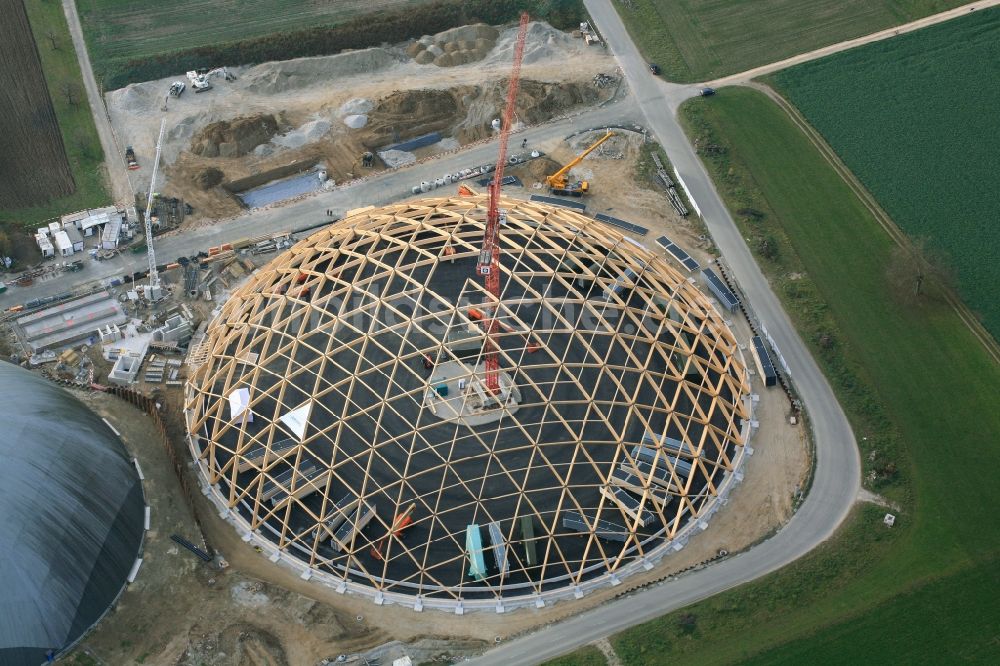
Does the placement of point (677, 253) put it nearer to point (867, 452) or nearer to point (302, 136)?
point (867, 452)

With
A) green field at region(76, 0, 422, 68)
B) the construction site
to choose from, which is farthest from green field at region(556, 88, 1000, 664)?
green field at region(76, 0, 422, 68)

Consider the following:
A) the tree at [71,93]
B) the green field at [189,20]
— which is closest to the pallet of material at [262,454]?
the tree at [71,93]

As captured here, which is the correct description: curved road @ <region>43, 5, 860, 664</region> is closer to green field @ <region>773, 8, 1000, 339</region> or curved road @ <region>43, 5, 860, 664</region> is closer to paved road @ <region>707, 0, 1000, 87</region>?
paved road @ <region>707, 0, 1000, 87</region>

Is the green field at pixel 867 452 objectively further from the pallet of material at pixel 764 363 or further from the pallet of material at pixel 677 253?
the pallet of material at pixel 677 253

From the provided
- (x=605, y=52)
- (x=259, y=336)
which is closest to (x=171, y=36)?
(x=605, y=52)

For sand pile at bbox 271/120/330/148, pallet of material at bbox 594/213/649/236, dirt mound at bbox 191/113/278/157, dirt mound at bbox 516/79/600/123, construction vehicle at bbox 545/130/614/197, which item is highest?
dirt mound at bbox 191/113/278/157

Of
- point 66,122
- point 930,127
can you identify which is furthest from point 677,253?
point 66,122

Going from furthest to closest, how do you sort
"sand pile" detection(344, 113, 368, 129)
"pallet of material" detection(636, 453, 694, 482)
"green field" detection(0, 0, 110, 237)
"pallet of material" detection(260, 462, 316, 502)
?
"sand pile" detection(344, 113, 368, 129) < "green field" detection(0, 0, 110, 237) < "pallet of material" detection(636, 453, 694, 482) < "pallet of material" detection(260, 462, 316, 502)

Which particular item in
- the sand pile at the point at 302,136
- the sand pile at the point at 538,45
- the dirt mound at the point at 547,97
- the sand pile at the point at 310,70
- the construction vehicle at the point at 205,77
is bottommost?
the dirt mound at the point at 547,97
